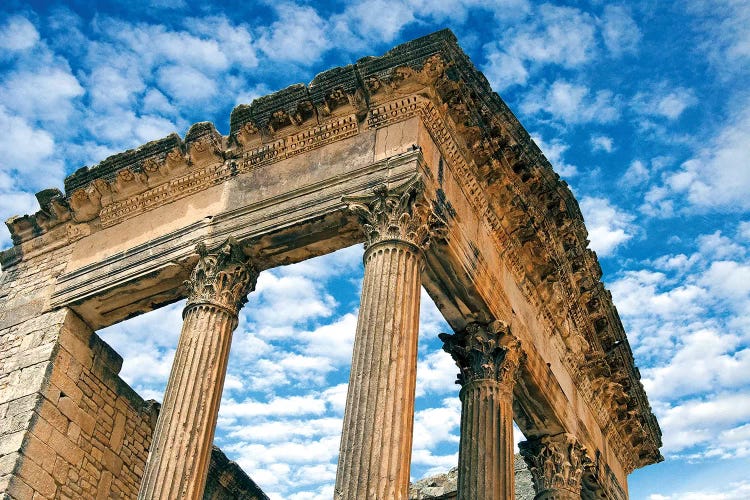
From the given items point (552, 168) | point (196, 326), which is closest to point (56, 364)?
point (196, 326)

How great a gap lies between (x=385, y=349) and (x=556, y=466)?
6.45m

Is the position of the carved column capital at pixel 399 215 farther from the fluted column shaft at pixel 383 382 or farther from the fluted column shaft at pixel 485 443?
the fluted column shaft at pixel 485 443

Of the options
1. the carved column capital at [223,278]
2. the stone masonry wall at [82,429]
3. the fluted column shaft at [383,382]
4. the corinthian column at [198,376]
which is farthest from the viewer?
the stone masonry wall at [82,429]

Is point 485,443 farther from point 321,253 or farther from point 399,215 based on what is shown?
point 399,215

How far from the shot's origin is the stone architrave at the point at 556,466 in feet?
50.2

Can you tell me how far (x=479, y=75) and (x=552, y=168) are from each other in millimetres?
2476

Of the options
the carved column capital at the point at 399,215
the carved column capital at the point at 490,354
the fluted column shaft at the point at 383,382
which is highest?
the carved column capital at the point at 399,215

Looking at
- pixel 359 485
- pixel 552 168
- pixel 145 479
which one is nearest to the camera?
pixel 359 485

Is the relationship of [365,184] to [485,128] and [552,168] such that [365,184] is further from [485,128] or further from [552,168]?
[552,168]

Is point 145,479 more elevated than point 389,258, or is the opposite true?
point 389,258

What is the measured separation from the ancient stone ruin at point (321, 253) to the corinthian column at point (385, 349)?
1.1 inches

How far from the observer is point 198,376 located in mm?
11688

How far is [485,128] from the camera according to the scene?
13.5 m

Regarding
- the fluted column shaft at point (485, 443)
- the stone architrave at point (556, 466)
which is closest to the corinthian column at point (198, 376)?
the fluted column shaft at point (485, 443)
